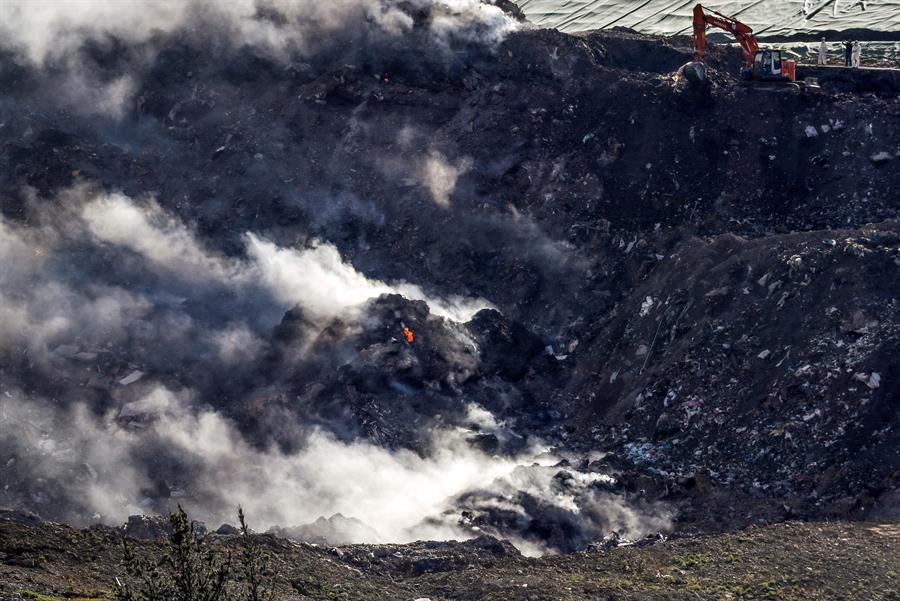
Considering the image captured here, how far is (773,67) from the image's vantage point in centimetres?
3456

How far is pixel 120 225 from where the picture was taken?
34.3 m

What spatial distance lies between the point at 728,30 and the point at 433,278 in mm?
10556

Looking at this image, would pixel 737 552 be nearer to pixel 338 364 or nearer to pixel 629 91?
pixel 338 364

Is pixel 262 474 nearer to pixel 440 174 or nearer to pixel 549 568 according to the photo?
pixel 549 568

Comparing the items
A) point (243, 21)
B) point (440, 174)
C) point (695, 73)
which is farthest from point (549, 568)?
point (243, 21)

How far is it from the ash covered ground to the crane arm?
2.08 ft

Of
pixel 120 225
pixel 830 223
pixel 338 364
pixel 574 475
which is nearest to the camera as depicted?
pixel 574 475

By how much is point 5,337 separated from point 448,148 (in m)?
11.7

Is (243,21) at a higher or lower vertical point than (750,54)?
higher

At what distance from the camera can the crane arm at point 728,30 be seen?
1403 inches

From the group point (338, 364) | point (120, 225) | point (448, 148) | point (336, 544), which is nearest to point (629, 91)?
point (448, 148)

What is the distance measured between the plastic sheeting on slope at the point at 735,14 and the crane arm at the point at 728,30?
409cm

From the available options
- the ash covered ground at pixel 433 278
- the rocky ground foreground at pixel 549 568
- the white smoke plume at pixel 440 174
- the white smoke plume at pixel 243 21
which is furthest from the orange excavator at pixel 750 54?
the rocky ground foreground at pixel 549 568

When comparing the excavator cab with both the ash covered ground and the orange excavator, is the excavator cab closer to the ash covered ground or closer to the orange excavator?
the orange excavator
